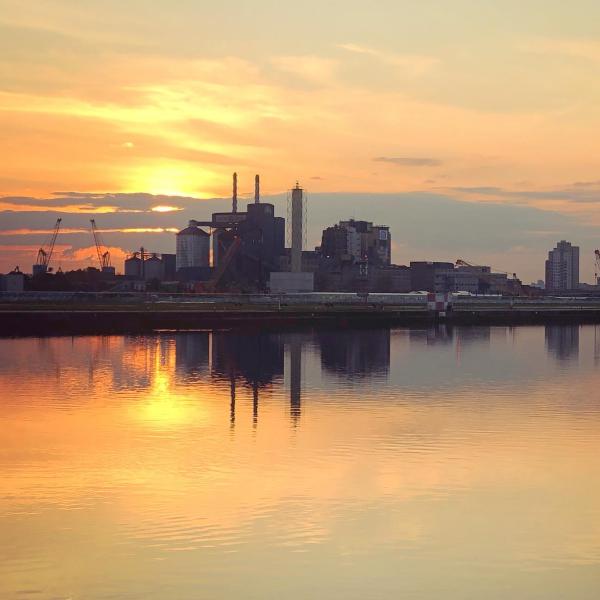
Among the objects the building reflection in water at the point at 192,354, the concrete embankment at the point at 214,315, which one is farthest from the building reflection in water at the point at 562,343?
the building reflection in water at the point at 192,354

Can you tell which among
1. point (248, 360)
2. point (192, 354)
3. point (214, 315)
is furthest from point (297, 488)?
point (214, 315)

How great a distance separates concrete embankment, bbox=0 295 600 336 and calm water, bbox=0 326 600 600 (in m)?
45.8

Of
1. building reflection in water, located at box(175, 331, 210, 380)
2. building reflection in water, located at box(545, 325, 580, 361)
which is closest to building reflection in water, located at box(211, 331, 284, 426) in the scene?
building reflection in water, located at box(175, 331, 210, 380)

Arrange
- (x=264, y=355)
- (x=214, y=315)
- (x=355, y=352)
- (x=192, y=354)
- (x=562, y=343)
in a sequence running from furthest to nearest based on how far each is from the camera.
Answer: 1. (x=214, y=315)
2. (x=562, y=343)
3. (x=355, y=352)
4. (x=192, y=354)
5. (x=264, y=355)

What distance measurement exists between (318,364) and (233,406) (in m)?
18.7

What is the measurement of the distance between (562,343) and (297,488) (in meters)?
62.4

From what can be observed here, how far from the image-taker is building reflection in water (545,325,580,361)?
2537 inches

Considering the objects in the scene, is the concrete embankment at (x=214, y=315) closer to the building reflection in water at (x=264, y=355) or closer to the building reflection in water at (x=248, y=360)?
the building reflection in water at (x=264, y=355)

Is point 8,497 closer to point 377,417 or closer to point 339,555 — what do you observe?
point 339,555

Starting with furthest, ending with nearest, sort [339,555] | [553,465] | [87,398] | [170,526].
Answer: [87,398], [553,465], [170,526], [339,555]

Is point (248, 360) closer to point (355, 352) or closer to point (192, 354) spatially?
point (192, 354)

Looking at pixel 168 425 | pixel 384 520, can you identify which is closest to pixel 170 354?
pixel 168 425

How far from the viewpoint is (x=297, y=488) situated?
2091cm

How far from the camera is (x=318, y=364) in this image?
52562mm
